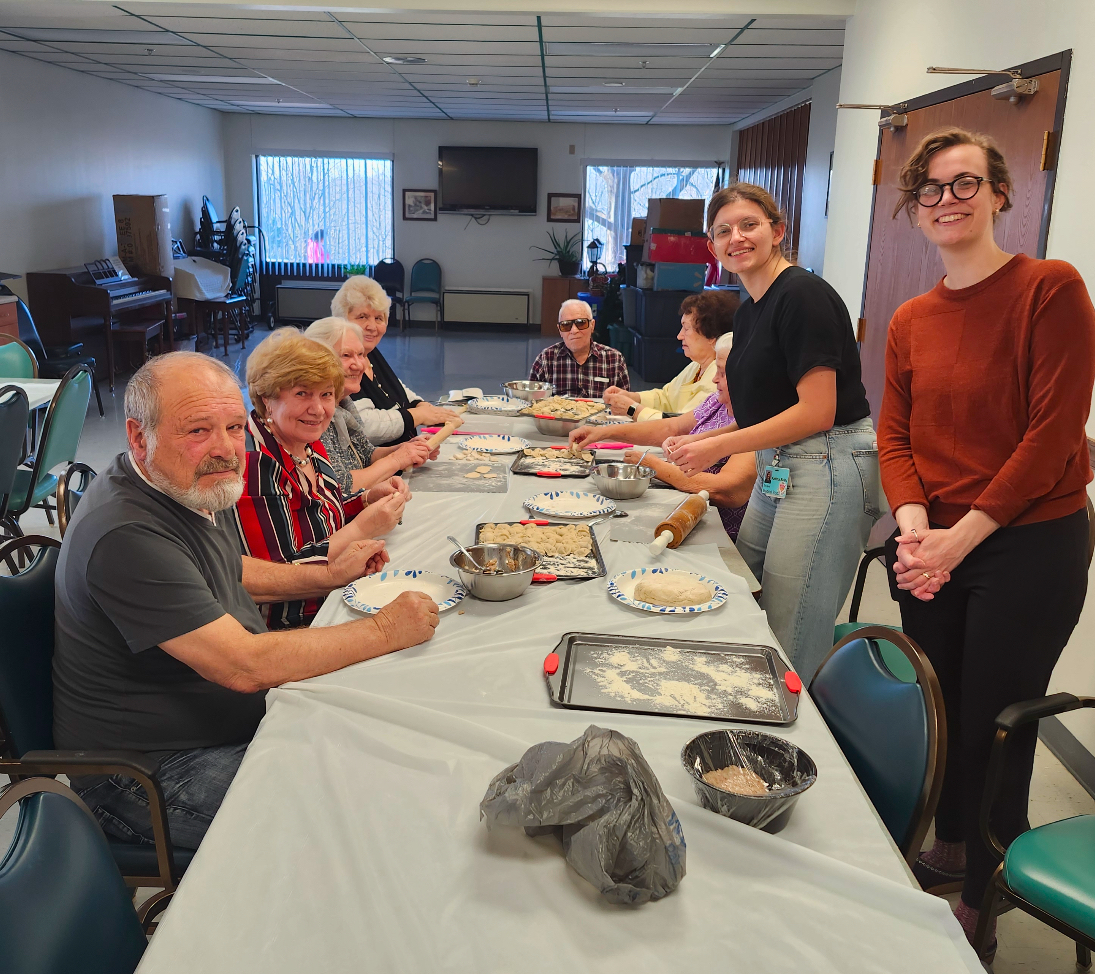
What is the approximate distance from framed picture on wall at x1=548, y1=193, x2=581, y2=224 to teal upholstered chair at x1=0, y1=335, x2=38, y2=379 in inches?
362

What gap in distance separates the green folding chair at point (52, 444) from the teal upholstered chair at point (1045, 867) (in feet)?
11.0

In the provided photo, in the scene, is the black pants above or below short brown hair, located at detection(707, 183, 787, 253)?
below

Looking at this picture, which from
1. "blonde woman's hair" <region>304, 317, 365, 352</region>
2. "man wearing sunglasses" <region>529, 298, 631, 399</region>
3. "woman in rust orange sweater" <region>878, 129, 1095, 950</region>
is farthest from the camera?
"man wearing sunglasses" <region>529, 298, 631, 399</region>

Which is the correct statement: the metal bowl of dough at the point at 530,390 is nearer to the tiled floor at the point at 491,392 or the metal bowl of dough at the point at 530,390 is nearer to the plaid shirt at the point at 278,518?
the tiled floor at the point at 491,392

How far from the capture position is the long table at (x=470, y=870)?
0.91m

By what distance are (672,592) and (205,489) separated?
2.97 feet

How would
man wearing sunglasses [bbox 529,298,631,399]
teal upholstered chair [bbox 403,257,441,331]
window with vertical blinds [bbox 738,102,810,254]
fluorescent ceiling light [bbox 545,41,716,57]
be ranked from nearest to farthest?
man wearing sunglasses [bbox 529,298,631,399] < fluorescent ceiling light [bbox 545,41,716,57] < window with vertical blinds [bbox 738,102,810,254] < teal upholstered chair [bbox 403,257,441,331]

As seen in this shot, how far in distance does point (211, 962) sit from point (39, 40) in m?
8.18

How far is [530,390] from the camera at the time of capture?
4.13m

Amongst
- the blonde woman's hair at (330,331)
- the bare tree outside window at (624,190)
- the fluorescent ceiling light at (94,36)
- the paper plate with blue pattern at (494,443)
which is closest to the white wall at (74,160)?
the fluorescent ceiling light at (94,36)

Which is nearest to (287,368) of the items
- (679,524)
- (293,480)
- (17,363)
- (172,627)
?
(293,480)

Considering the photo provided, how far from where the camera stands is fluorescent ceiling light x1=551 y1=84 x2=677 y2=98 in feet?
28.0

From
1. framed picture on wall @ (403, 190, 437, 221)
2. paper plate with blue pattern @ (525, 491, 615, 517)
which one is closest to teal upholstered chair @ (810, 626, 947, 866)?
paper plate with blue pattern @ (525, 491, 615, 517)

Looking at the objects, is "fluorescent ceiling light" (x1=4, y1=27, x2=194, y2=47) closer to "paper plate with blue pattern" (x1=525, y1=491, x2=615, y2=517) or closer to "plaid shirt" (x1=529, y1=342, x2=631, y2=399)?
"plaid shirt" (x1=529, y1=342, x2=631, y2=399)
